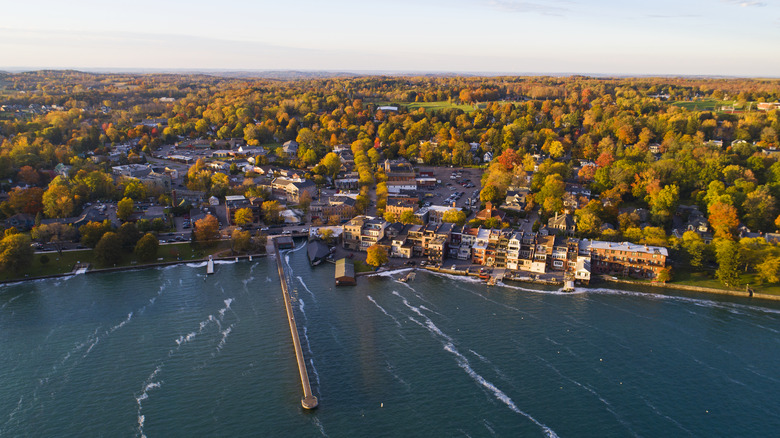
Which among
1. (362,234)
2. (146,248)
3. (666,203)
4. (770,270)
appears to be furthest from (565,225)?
(146,248)

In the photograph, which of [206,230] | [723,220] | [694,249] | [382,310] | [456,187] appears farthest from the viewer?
[456,187]

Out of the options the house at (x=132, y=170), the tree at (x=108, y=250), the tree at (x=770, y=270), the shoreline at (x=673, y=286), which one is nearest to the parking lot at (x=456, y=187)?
the shoreline at (x=673, y=286)

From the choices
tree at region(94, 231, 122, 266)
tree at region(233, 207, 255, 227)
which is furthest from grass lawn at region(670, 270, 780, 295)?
tree at region(94, 231, 122, 266)

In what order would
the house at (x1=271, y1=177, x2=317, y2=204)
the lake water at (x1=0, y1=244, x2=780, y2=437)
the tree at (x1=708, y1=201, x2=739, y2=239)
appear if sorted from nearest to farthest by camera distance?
the lake water at (x1=0, y1=244, x2=780, y2=437)
the tree at (x1=708, y1=201, x2=739, y2=239)
the house at (x1=271, y1=177, x2=317, y2=204)

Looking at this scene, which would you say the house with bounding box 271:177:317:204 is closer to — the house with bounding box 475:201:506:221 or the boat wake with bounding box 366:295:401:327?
the house with bounding box 475:201:506:221

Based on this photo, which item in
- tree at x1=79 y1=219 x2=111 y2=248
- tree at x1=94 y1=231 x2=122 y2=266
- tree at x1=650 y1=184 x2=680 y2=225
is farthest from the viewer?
tree at x1=650 y1=184 x2=680 y2=225

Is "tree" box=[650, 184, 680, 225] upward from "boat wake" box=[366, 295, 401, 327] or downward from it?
upward

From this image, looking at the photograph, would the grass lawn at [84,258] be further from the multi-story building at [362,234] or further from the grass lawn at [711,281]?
the grass lawn at [711,281]

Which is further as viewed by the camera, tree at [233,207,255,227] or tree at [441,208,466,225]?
tree at [233,207,255,227]

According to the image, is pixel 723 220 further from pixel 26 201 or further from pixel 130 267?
pixel 26 201
